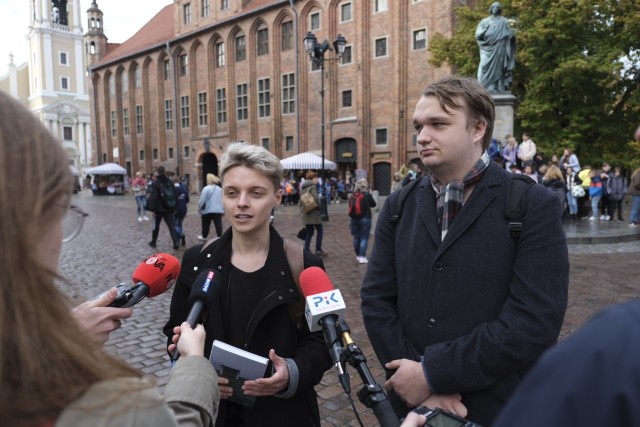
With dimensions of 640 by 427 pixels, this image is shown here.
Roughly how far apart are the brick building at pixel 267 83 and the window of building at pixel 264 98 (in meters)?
0.10

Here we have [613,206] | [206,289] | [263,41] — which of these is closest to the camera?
[206,289]

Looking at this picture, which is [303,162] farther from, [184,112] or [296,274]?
[296,274]

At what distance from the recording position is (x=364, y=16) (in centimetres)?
2992

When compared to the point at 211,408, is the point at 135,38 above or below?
above

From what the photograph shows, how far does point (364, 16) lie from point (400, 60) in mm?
3907

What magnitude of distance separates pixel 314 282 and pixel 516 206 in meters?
0.79

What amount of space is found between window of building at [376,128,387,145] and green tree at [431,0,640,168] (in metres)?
7.91

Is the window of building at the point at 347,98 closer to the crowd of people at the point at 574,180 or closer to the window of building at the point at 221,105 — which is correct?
the window of building at the point at 221,105

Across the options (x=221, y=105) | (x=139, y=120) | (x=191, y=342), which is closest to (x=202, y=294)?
(x=191, y=342)

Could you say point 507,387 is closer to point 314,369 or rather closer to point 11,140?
point 314,369

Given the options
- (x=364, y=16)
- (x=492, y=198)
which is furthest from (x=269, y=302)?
(x=364, y=16)

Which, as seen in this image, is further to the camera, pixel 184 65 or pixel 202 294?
pixel 184 65

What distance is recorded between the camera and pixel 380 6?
2941 cm

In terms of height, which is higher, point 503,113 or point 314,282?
point 503,113
